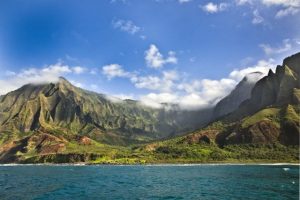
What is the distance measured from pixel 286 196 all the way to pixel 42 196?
65732mm

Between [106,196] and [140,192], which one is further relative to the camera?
[140,192]

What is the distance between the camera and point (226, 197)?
309 feet

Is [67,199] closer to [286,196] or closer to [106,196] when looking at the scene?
[106,196]

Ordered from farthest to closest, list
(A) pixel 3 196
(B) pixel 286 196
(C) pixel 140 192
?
(C) pixel 140 192
(A) pixel 3 196
(B) pixel 286 196

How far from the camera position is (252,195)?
3812 inches

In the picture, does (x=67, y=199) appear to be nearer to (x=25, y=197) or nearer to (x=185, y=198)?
(x=25, y=197)

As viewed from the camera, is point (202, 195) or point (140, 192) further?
point (140, 192)

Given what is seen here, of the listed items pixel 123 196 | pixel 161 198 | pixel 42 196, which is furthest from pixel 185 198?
pixel 42 196

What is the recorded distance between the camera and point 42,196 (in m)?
101

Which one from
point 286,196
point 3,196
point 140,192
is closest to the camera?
point 286,196

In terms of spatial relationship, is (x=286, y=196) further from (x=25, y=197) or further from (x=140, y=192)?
(x=25, y=197)

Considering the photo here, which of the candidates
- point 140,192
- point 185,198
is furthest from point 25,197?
point 185,198

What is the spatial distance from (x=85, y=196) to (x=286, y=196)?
5379cm

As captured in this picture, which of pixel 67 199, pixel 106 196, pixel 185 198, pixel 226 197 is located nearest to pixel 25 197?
pixel 67 199
